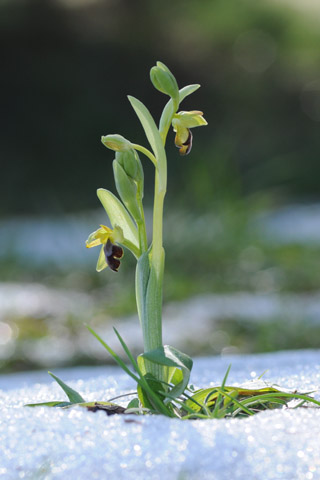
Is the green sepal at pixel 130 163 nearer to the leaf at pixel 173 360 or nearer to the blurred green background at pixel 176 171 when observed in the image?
the leaf at pixel 173 360

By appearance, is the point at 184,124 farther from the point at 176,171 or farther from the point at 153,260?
the point at 176,171

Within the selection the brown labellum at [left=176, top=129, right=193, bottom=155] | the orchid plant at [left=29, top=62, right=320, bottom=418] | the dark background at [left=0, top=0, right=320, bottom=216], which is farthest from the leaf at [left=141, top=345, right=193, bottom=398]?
the dark background at [left=0, top=0, right=320, bottom=216]

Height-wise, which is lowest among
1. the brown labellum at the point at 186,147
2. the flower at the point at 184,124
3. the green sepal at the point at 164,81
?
the brown labellum at the point at 186,147

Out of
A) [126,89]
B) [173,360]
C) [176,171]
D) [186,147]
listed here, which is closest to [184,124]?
[186,147]

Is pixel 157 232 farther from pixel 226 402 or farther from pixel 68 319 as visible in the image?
pixel 68 319

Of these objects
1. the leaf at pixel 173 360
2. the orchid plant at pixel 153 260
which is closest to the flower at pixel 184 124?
the orchid plant at pixel 153 260

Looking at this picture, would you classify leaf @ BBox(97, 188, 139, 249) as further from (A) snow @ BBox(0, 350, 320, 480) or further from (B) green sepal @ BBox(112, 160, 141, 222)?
(A) snow @ BBox(0, 350, 320, 480)
